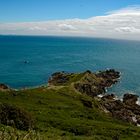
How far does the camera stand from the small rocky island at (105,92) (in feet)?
322

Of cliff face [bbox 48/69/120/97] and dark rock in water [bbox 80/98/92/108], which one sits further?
cliff face [bbox 48/69/120/97]

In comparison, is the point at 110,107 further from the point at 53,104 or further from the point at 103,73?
the point at 103,73

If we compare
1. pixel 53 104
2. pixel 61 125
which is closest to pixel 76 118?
pixel 61 125

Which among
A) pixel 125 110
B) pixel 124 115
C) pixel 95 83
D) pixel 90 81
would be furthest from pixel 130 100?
pixel 95 83

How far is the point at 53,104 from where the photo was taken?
85562mm

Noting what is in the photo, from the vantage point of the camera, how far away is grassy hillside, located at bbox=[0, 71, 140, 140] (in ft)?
186

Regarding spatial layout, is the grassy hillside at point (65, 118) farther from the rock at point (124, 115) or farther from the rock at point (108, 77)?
the rock at point (108, 77)

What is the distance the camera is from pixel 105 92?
13938cm

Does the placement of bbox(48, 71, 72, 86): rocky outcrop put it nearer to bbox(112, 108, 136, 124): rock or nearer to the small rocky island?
the small rocky island

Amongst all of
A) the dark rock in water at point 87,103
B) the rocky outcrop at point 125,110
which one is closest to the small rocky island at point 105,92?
the rocky outcrop at point 125,110

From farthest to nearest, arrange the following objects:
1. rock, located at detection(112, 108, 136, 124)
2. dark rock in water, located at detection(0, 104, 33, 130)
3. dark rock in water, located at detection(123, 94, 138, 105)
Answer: dark rock in water, located at detection(123, 94, 138, 105)
rock, located at detection(112, 108, 136, 124)
dark rock in water, located at detection(0, 104, 33, 130)

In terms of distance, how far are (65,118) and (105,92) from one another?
231ft

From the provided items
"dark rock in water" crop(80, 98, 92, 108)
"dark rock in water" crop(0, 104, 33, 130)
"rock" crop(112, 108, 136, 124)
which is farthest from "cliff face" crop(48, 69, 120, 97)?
"dark rock in water" crop(0, 104, 33, 130)

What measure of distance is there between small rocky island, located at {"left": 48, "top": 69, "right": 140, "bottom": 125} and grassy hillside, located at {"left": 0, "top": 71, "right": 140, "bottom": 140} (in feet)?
23.1
